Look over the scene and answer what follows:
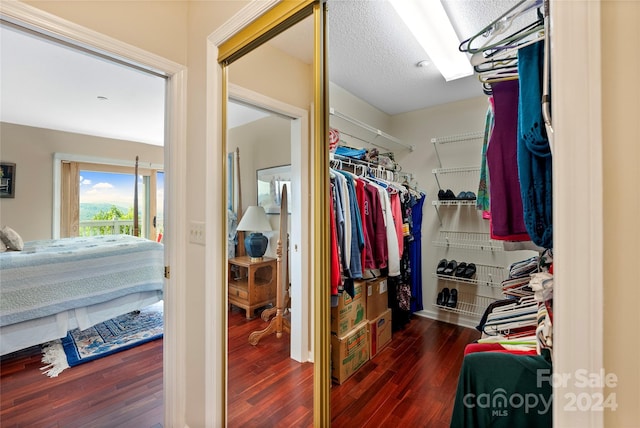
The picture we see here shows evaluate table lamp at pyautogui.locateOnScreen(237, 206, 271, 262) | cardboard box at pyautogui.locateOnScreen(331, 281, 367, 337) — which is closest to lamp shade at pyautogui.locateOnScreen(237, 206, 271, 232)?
table lamp at pyautogui.locateOnScreen(237, 206, 271, 262)

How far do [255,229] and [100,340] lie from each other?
2675 mm

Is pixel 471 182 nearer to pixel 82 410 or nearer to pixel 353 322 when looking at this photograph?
pixel 353 322

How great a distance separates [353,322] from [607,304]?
83cm

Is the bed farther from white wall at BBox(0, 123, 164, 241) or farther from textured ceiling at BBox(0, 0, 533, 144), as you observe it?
textured ceiling at BBox(0, 0, 533, 144)

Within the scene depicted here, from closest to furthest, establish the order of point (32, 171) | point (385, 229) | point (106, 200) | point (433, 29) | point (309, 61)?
point (309, 61) → point (385, 229) → point (433, 29) → point (32, 171) → point (106, 200)

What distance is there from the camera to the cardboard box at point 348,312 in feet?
3.44

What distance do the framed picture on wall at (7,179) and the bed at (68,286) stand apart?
5.46 ft

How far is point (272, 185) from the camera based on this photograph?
116cm

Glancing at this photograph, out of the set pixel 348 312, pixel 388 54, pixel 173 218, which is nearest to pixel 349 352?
pixel 348 312

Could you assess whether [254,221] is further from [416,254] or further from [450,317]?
[450,317]

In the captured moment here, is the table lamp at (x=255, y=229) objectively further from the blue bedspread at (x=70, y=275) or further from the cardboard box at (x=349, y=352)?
the blue bedspread at (x=70, y=275)

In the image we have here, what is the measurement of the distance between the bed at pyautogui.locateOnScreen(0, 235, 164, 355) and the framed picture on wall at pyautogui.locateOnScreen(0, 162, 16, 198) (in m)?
1.66

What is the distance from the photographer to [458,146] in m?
1.04

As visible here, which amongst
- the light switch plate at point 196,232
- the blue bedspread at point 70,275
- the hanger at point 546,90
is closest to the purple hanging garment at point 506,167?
the hanger at point 546,90
